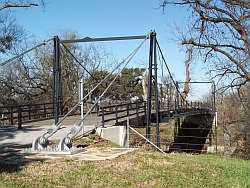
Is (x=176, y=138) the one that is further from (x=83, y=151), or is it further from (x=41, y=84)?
(x=83, y=151)

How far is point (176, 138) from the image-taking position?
30078mm

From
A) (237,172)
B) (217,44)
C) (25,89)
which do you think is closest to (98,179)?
(237,172)

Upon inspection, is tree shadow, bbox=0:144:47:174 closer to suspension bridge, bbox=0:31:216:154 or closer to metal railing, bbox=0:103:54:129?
suspension bridge, bbox=0:31:216:154

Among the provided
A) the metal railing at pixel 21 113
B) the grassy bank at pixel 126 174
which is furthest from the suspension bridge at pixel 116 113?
the grassy bank at pixel 126 174

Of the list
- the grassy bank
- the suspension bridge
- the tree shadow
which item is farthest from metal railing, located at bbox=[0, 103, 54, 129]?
the grassy bank

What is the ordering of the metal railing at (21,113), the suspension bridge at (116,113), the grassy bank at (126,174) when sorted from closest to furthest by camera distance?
the grassy bank at (126,174) < the suspension bridge at (116,113) < the metal railing at (21,113)

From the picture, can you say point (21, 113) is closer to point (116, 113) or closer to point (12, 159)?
point (116, 113)

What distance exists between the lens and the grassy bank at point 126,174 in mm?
6215

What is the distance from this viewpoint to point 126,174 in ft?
22.6

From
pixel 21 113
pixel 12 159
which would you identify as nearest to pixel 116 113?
pixel 21 113

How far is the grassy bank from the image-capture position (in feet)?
20.4

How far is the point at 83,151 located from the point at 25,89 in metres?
18.1

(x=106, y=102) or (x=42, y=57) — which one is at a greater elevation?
(x=42, y=57)

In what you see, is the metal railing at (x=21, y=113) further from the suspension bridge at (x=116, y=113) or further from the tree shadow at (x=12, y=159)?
the tree shadow at (x=12, y=159)
